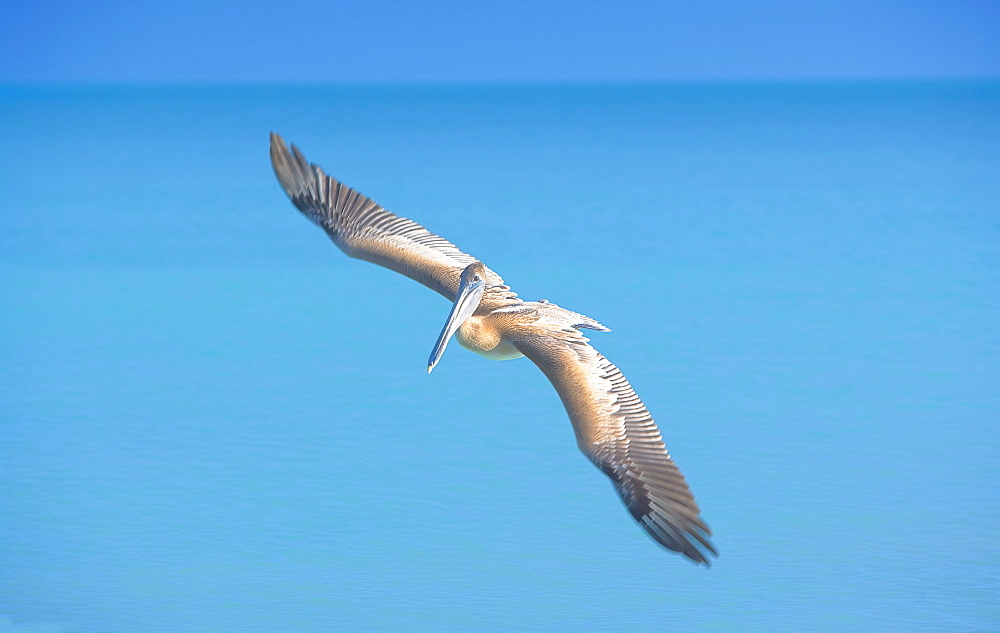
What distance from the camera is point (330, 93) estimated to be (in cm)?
5547

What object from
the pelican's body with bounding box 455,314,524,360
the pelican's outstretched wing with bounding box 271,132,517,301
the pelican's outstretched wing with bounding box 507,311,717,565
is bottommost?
the pelican's outstretched wing with bounding box 507,311,717,565

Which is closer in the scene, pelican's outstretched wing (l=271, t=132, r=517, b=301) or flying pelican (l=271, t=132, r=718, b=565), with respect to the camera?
flying pelican (l=271, t=132, r=718, b=565)

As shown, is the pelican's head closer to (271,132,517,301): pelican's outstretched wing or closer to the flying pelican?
the flying pelican

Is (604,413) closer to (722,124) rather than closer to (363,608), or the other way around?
(363,608)

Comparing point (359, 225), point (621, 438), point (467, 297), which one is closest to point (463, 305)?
point (467, 297)

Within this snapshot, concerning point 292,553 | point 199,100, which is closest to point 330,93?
point 199,100

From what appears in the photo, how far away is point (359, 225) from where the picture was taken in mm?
10117

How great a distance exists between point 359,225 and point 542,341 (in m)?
2.37

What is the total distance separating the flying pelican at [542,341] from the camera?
686cm

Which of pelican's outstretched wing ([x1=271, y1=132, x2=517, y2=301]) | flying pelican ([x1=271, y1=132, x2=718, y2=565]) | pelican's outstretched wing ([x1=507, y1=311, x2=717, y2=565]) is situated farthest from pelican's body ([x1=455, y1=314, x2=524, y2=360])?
pelican's outstretched wing ([x1=271, y1=132, x2=517, y2=301])

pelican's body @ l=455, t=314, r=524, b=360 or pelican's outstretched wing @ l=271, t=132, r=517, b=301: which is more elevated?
pelican's outstretched wing @ l=271, t=132, r=517, b=301

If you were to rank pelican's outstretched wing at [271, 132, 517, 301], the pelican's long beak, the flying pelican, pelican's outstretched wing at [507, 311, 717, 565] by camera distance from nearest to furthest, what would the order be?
pelican's outstretched wing at [507, 311, 717, 565] < the flying pelican < the pelican's long beak < pelican's outstretched wing at [271, 132, 517, 301]

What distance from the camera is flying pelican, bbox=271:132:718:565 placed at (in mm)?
6863

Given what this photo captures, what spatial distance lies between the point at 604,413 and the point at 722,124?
107 feet
